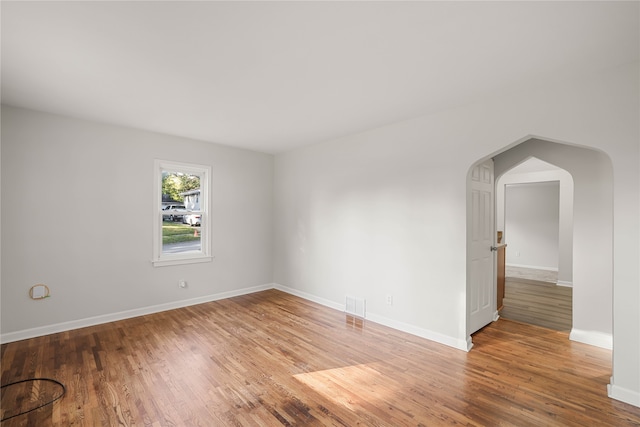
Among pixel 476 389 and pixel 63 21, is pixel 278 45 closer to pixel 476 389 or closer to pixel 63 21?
pixel 63 21

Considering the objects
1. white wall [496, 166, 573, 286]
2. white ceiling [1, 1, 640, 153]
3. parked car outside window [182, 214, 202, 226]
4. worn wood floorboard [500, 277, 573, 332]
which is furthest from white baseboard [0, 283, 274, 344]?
white wall [496, 166, 573, 286]

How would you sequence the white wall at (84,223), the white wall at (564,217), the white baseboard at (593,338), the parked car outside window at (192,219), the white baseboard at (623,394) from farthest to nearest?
the white wall at (564,217) → the parked car outside window at (192,219) → the white wall at (84,223) → the white baseboard at (593,338) → the white baseboard at (623,394)

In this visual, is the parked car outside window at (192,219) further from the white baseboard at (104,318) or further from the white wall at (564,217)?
the white wall at (564,217)

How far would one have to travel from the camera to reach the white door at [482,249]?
3529 mm

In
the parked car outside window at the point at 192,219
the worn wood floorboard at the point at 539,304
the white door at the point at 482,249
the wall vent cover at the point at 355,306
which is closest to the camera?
the white door at the point at 482,249

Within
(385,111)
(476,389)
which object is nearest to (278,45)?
(385,111)

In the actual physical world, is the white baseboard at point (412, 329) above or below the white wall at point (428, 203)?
below

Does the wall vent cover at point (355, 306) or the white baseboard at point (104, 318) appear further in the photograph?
the wall vent cover at point (355, 306)

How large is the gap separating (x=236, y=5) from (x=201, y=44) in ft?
1.80

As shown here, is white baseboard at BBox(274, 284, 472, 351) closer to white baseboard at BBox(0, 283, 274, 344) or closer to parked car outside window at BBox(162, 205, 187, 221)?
white baseboard at BBox(0, 283, 274, 344)

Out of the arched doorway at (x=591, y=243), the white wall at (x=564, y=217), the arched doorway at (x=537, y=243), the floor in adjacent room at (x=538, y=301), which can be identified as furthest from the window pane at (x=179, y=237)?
the white wall at (x=564, y=217)

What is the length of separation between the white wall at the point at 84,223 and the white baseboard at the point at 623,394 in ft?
16.1

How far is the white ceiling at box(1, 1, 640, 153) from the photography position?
1797mm

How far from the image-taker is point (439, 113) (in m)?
3.46
